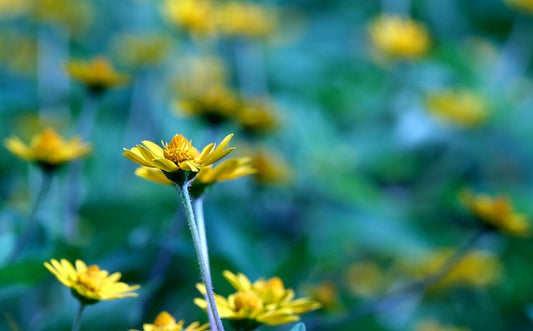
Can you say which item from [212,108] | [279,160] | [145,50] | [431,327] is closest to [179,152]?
[212,108]

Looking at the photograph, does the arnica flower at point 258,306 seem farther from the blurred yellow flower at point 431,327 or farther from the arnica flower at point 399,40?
the arnica flower at point 399,40

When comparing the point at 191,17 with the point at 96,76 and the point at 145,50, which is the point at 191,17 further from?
the point at 96,76

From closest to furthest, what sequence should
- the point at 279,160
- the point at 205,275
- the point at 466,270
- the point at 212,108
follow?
the point at 205,275 → the point at 212,108 → the point at 466,270 → the point at 279,160

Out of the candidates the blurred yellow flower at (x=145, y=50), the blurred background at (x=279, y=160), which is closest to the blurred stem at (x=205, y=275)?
the blurred background at (x=279, y=160)

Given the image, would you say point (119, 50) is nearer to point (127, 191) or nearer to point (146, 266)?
point (127, 191)

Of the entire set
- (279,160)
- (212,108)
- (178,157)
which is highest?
(279,160)

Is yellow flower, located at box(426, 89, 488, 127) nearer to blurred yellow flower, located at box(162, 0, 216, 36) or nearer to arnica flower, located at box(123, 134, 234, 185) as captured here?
blurred yellow flower, located at box(162, 0, 216, 36)
